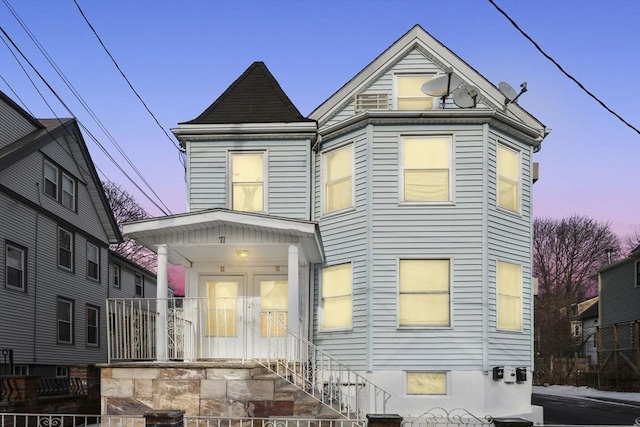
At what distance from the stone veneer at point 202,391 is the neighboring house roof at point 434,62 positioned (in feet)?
21.8

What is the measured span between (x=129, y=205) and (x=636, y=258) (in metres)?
28.6

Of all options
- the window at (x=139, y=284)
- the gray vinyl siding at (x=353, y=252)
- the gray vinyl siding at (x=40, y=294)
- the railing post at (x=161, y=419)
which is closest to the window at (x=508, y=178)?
the gray vinyl siding at (x=353, y=252)

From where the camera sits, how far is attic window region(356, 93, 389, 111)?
1509 centimetres

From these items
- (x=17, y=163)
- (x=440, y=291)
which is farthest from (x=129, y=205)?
(x=440, y=291)

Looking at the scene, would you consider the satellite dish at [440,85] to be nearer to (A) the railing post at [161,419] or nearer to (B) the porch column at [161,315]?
(B) the porch column at [161,315]

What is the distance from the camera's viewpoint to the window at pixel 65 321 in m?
21.4

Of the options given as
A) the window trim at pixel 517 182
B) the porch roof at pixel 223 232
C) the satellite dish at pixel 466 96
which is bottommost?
the porch roof at pixel 223 232

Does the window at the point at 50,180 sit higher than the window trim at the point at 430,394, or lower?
higher

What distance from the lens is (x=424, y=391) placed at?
13.2 meters

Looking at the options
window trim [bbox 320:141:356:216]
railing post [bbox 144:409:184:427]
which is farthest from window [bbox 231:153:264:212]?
railing post [bbox 144:409:184:427]

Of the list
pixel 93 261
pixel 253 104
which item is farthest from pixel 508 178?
pixel 93 261

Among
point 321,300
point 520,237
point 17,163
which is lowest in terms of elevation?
point 321,300

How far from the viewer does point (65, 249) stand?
865 inches

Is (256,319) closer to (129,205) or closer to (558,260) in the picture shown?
(129,205)
